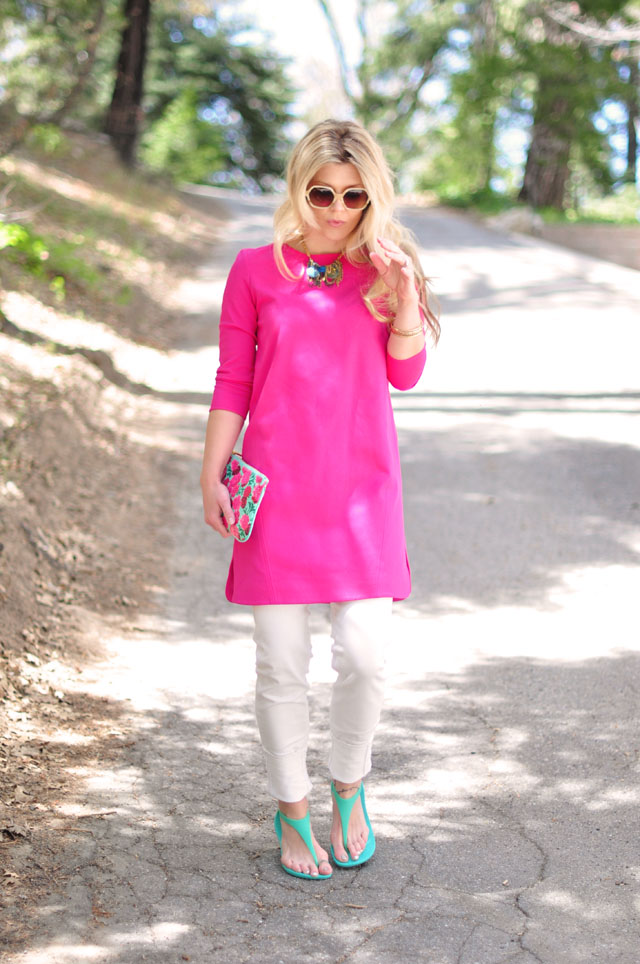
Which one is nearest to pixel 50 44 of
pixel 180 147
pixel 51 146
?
pixel 51 146

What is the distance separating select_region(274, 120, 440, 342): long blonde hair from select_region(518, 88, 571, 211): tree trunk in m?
23.8

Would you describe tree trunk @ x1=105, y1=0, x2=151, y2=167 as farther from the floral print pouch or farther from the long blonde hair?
the floral print pouch

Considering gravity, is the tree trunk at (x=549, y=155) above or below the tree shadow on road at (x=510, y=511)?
above

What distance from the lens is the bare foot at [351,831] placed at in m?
3.04

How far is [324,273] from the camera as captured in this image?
2.88m

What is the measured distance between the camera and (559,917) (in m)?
2.81

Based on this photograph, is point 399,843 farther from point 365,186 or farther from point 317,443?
point 365,186

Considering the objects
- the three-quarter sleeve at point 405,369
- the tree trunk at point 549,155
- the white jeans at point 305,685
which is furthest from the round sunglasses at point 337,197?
the tree trunk at point 549,155

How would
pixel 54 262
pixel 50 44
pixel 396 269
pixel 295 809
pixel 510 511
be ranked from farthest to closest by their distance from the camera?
1. pixel 50 44
2. pixel 54 262
3. pixel 510 511
4. pixel 295 809
5. pixel 396 269

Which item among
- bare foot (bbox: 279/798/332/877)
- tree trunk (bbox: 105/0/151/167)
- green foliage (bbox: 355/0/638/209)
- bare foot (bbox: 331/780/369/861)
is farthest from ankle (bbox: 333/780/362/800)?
green foliage (bbox: 355/0/638/209)

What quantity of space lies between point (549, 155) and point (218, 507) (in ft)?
80.7

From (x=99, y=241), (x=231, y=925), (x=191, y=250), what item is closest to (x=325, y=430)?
(x=231, y=925)

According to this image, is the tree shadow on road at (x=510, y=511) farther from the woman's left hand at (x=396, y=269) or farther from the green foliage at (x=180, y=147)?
the green foliage at (x=180, y=147)

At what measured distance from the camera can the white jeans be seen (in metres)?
2.84
